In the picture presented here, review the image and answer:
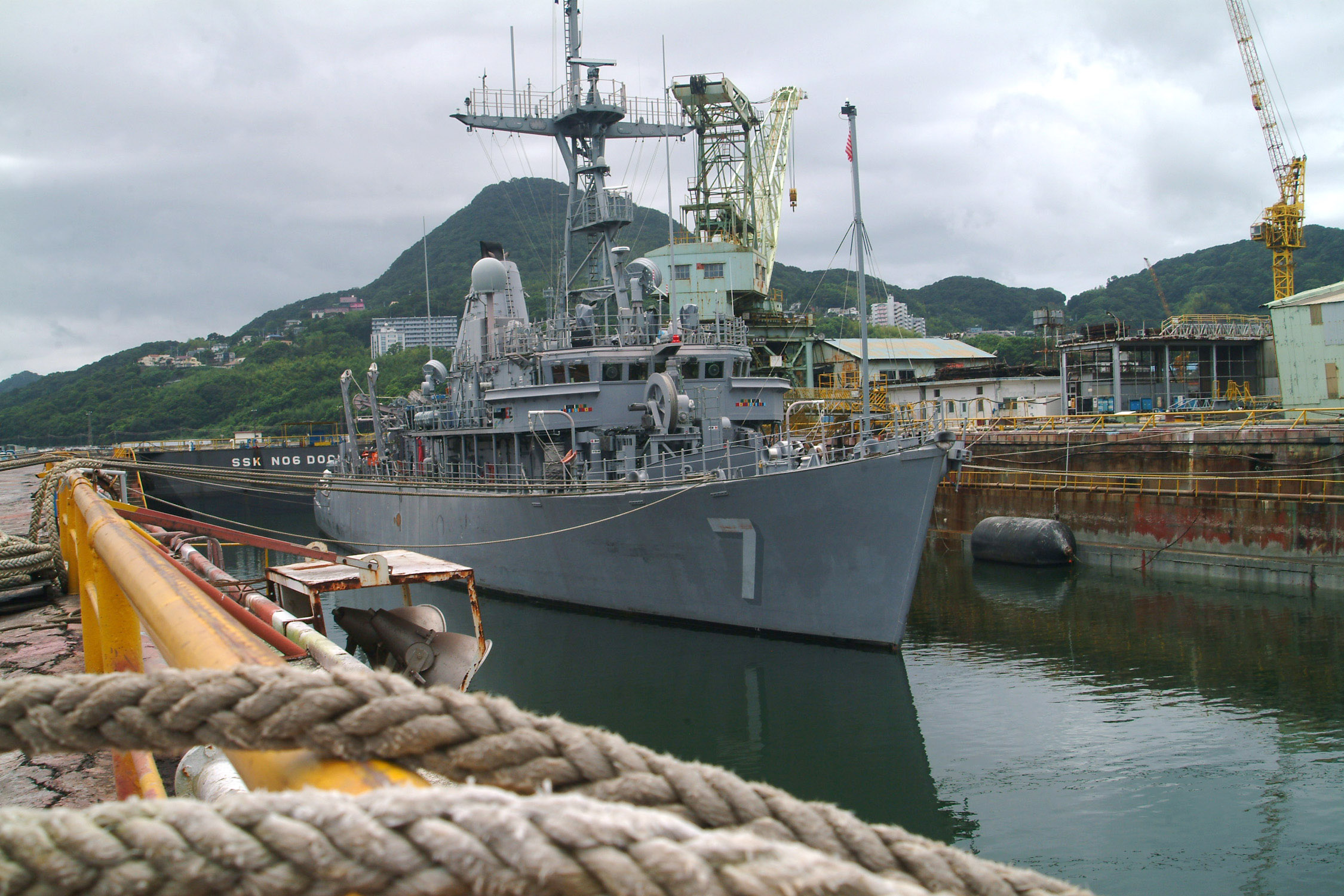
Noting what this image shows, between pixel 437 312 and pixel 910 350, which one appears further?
pixel 437 312

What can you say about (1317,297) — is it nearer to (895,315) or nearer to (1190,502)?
(1190,502)

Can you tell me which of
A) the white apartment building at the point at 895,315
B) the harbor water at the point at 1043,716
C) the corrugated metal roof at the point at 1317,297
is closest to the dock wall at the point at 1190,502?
the harbor water at the point at 1043,716

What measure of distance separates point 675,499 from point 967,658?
5.48 metres

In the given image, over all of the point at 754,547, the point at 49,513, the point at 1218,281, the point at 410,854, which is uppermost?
the point at 1218,281

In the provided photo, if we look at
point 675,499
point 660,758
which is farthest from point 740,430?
point 660,758

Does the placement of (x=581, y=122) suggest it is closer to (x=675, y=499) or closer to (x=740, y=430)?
(x=740, y=430)

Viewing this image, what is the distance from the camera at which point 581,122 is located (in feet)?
79.7

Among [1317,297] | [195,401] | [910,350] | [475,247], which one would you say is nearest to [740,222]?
[910,350]

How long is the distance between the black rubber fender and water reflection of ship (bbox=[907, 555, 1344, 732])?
0.67 meters

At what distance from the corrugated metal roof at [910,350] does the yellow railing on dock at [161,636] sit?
4222 cm

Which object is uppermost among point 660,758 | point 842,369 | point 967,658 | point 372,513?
point 842,369

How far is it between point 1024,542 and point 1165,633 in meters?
6.02

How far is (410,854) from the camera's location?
0.88 metres

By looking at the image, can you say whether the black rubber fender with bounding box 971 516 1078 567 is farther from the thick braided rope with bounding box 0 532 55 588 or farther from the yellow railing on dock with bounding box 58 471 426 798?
the yellow railing on dock with bounding box 58 471 426 798
